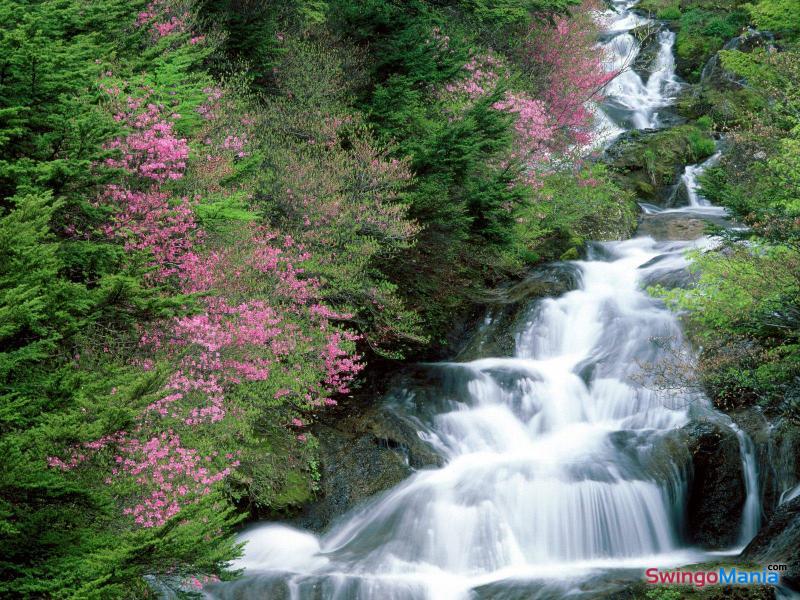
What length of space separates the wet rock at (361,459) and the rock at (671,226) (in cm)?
1283

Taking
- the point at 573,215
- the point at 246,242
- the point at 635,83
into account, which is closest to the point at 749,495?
the point at 246,242

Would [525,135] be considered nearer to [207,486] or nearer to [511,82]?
[511,82]

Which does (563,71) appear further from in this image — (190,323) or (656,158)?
(190,323)

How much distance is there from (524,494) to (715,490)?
312 centimetres

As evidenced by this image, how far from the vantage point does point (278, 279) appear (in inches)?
492

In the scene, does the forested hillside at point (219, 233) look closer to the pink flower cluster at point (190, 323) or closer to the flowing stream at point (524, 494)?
the pink flower cluster at point (190, 323)

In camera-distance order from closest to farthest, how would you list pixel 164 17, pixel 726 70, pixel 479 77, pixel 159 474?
pixel 159 474 < pixel 164 17 < pixel 479 77 < pixel 726 70

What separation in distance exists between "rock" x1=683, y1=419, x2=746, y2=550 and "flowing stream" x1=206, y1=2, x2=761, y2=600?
0.53 feet

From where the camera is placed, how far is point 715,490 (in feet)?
39.9

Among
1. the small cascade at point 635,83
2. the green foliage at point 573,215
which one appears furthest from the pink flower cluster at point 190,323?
the small cascade at point 635,83

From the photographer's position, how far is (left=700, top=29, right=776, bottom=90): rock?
101ft

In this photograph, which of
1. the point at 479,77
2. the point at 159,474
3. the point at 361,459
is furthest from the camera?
the point at 479,77

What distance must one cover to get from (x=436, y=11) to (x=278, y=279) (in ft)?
33.4

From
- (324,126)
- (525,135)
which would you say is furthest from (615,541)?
(525,135)
